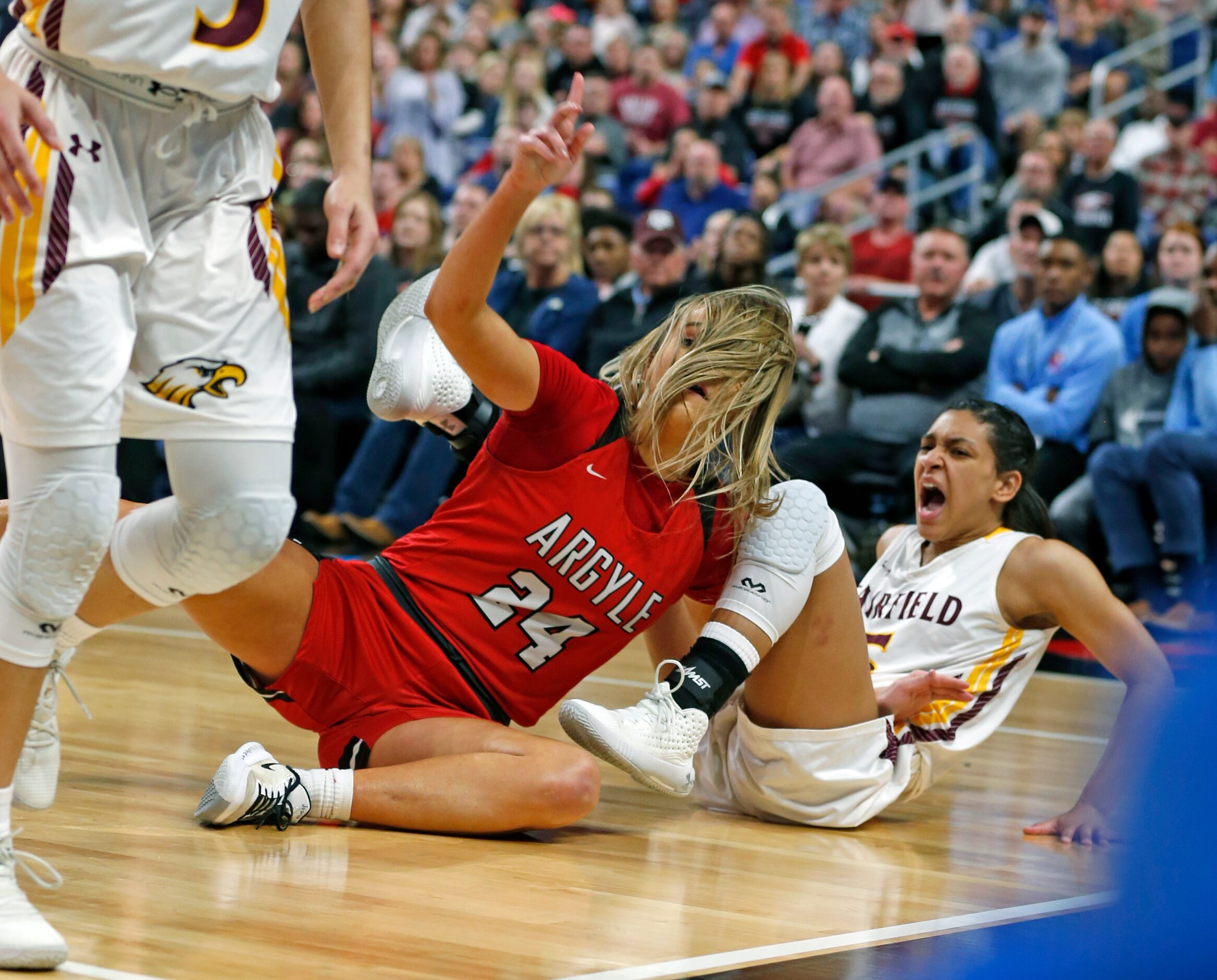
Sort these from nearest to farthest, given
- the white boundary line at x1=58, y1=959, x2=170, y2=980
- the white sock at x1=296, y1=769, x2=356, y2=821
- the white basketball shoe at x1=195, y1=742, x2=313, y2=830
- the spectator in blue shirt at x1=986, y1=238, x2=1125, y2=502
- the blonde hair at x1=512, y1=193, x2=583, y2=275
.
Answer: the white boundary line at x1=58, y1=959, x2=170, y2=980 → the white basketball shoe at x1=195, y1=742, x2=313, y2=830 → the white sock at x1=296, y1=769, x2=356, y2=821 → the spectator in blue shirt at x1=986, y1=238, x2=1125, y2=502 → the blonde hair at x1=512, y1=193, x2=583, y2=275

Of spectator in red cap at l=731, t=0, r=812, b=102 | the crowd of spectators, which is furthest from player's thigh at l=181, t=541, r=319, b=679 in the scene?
spectator in red cap at l=731, t=0, r=812, b=102

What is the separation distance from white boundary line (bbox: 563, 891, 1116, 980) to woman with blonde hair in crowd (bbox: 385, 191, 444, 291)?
20.4 ft

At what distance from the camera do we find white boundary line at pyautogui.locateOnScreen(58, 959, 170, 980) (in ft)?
6.23

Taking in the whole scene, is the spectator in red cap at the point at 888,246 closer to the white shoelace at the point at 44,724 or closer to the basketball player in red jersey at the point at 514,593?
the basketball player in red jersey at the point at 514,593

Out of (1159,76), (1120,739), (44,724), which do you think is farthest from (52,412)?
(1159,76)

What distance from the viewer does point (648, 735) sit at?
2879 millimetres

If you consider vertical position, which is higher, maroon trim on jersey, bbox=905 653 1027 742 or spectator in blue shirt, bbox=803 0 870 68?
spectator in blue shirt, bbox=803 0 870 68

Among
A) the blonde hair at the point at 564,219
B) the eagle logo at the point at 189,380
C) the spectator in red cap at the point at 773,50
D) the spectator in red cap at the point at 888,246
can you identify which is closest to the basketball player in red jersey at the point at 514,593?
the eagle logo at the point at 189,380

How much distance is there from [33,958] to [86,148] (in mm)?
1007

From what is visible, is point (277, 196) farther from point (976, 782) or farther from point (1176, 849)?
point (1176, 849)

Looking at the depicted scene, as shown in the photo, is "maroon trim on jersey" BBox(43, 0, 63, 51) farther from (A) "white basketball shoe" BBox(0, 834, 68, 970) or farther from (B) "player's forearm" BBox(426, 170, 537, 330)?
(A) "white basketball shoe" BBox(0, 834, 68, 970)

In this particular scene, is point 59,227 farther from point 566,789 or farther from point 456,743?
point 566,789

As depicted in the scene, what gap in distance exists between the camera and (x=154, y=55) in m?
2.05

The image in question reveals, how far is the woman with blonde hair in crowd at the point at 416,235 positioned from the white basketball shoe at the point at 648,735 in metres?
5.70
